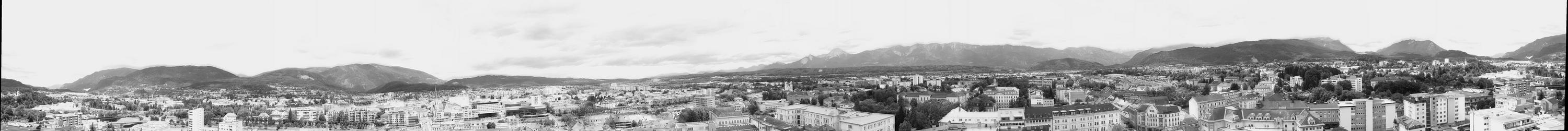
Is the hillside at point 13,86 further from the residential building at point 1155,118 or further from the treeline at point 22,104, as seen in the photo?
the residential building at point 1155,118

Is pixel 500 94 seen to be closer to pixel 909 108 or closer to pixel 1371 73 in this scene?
pixel 909 108

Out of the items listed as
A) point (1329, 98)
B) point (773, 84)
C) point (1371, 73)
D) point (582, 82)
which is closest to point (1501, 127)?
point (1329, 98)

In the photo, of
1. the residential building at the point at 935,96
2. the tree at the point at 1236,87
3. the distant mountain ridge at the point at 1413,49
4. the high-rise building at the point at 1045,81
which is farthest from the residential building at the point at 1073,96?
the distant mountain ridge at the point at 1413,49

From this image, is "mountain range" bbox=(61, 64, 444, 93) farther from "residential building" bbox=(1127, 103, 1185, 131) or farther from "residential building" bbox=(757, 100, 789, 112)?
"residential building" bbox=(1127, 103, 1185, 131)

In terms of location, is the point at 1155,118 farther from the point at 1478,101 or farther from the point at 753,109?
the point at 753,109

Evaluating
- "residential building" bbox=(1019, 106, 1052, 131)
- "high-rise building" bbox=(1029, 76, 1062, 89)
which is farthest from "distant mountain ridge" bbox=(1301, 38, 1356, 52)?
"residential building" bbox=(1019, 106, 1052, 131)

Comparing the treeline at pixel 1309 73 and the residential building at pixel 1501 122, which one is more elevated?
the treeline at pixel 1309 73
